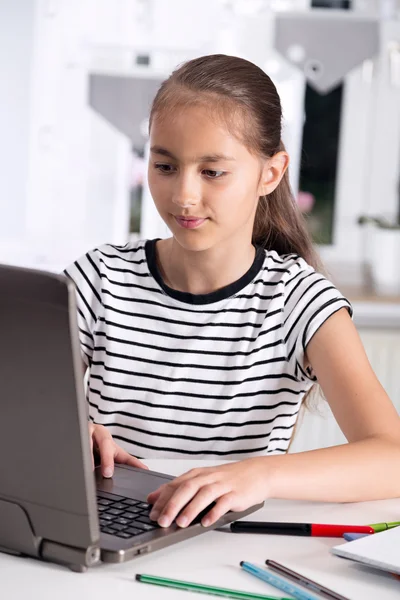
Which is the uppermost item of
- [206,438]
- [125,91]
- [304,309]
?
[125,91]

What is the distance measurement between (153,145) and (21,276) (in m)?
0.63

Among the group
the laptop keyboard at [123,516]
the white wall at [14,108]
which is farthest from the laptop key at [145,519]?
the white wall at [14,108]

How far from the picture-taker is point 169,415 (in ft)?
4.86

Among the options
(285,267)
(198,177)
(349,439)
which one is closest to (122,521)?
(349,439)

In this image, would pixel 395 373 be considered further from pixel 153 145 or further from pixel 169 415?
pixel 153 145

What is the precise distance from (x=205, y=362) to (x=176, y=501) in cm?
54

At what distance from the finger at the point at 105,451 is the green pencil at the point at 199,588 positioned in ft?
0.83

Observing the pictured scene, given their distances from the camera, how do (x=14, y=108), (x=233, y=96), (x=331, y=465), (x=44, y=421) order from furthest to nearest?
(x=14, y=108), (x=233, y=96), (x=331, y=465), (x=44, y=421)

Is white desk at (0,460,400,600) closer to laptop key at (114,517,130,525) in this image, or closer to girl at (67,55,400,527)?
laptop key at (114,517,130,525)

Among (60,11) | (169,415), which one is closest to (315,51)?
(60,11)

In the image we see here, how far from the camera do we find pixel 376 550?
36.3 inches

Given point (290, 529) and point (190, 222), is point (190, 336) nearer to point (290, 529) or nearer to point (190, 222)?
point (190, 222)

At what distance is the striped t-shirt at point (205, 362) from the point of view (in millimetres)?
1471

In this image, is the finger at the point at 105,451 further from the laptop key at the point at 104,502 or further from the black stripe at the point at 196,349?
the black stripe at the point at 196,349
